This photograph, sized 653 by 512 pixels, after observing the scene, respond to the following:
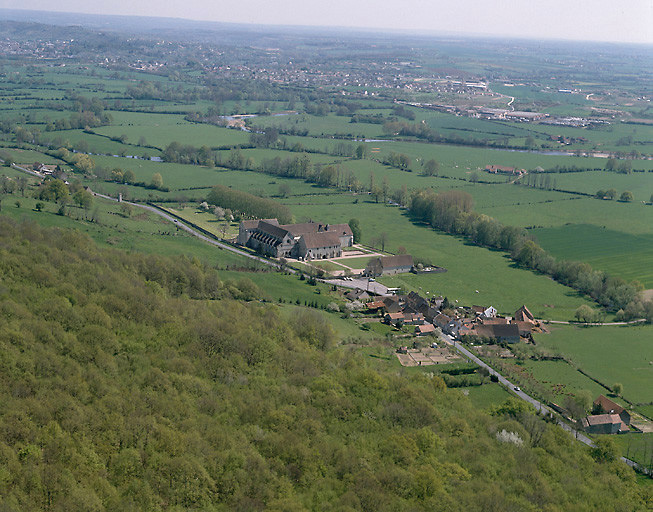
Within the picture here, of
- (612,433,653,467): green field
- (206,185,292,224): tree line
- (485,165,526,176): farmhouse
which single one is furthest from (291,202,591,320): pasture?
(485,165,526,176): farmhouse

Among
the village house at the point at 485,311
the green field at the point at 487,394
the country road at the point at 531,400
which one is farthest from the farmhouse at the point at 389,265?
the green field at the point at 487,394

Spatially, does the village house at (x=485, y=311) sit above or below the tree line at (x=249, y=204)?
below

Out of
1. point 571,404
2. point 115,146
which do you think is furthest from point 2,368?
point 115,146

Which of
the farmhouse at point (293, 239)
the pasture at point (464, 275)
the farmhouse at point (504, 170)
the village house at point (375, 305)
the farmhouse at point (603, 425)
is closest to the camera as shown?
the farmhouse at point (603, 425)

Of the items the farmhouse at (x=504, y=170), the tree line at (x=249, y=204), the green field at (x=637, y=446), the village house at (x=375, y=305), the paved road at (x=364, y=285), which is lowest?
the green field at (x=637, y=446)

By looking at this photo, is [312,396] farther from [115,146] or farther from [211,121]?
[211,121]

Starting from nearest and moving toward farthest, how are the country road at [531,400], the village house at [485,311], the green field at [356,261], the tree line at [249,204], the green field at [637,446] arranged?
the country road at [531,400] → the green field at [637,446] → the village house at [485,311] → the green field at [356,261] → the tree line at [249,204]

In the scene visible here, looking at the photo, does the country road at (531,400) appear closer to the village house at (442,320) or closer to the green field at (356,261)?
the village house at (442,320)
